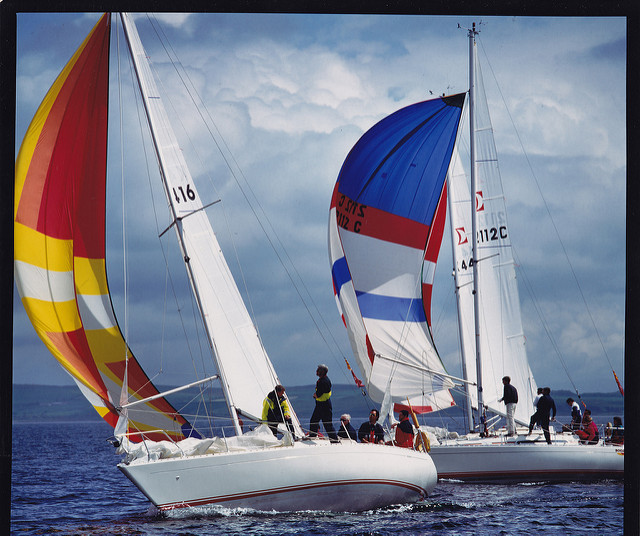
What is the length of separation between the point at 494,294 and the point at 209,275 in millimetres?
6152

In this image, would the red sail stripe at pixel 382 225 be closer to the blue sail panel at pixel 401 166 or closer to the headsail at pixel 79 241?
the blue sail panel at pixel 401 166

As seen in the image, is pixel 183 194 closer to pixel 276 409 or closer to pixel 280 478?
pixel 276 409

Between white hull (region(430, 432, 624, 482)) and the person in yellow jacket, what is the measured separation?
335cm

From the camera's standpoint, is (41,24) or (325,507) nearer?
(41,24)

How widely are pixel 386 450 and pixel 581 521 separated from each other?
220 cm

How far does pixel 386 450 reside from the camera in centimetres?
884

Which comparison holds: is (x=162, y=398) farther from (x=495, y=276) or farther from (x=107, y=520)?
(x=495, y=276)

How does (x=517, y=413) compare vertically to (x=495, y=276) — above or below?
below

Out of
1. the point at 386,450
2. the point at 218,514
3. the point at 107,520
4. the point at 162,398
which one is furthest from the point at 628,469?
the point at 107,520

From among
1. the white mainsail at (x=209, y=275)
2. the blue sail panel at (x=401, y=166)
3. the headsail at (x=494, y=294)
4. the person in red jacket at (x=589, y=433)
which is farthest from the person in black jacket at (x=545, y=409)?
the white mainsail at (x=209, y=275)

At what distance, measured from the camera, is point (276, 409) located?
9.22 metres

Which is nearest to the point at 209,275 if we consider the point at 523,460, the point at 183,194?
the point at 183,194

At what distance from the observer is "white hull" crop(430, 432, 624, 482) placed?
458 inches

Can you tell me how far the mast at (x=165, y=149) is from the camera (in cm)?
897
